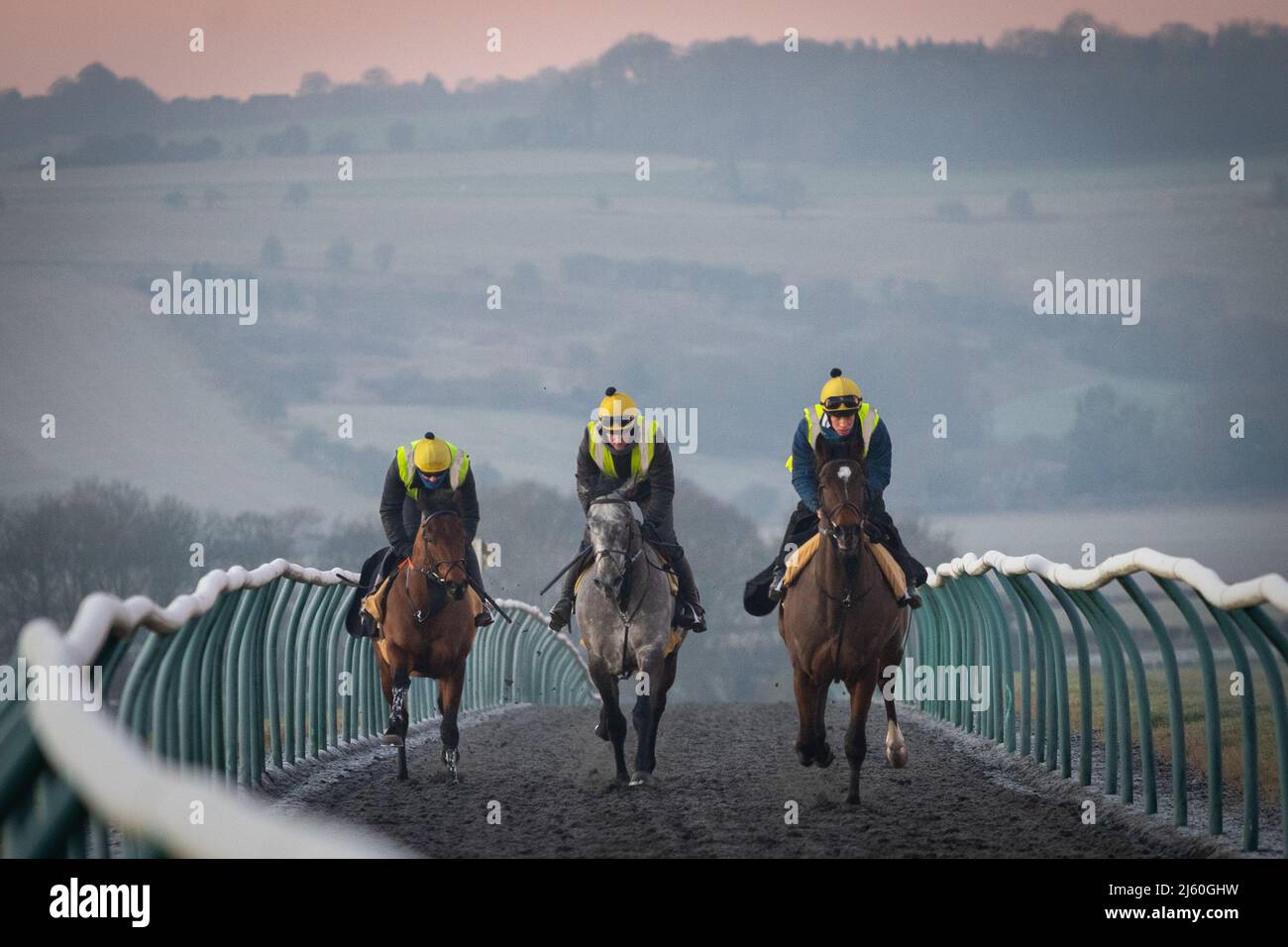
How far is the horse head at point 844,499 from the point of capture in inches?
419

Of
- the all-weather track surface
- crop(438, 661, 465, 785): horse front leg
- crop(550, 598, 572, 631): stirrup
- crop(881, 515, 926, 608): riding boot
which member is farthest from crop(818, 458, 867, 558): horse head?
crop(438, 661, 465, 785): horse front leg

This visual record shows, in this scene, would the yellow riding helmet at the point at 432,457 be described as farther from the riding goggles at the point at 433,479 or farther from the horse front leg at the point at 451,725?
the horse front leg at the point at 451,725

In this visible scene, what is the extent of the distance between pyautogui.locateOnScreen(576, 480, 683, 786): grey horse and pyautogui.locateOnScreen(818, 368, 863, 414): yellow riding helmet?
141 cm

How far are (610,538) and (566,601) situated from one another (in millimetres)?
989

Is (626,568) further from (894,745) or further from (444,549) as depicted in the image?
(894,745)

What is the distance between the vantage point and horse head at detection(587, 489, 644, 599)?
38.9ft

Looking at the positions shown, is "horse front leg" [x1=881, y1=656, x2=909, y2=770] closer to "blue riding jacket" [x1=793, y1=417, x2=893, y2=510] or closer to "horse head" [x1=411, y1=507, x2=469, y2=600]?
"blue riding jacket" [x1=793, y1=417, x2=893, y2=510]

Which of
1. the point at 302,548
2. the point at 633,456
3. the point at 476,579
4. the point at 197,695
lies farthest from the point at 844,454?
the point at 302,548

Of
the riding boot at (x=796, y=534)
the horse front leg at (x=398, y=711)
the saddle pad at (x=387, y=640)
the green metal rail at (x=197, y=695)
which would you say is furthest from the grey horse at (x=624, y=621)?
the green metal rail at (x=197, y=695)

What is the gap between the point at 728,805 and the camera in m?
10.8

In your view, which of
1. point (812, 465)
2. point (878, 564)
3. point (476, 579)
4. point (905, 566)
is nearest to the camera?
point (878, 564)
